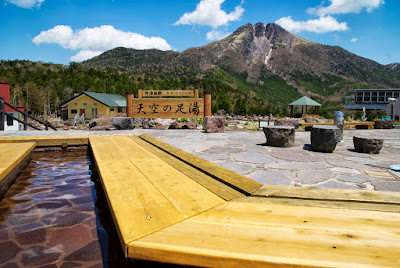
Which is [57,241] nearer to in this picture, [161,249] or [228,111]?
[161,249]

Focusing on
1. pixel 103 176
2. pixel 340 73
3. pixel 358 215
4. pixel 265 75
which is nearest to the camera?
pixel 358 215

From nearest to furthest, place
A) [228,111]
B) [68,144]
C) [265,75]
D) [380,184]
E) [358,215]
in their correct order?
1. [358,215]
2. [380,184]
3. [68,144]
4. [228,111]
5. [265,75]

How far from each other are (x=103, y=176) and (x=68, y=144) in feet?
12.7

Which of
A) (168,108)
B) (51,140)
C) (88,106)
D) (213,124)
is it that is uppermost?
(88,106)

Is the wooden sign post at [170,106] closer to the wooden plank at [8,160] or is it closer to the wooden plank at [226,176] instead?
the wooden plank at [8,160]

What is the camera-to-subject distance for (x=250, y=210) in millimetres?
1595

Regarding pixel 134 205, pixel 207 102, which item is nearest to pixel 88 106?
pixel 207 102

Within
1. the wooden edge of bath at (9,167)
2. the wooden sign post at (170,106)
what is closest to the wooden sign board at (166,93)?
the wooden sign post at (170,106)

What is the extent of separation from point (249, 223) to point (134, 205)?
72 cm

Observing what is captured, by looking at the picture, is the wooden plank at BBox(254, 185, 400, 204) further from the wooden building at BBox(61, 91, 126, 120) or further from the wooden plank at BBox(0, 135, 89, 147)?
the wooden building at BBox(61, 91, 126, 120)

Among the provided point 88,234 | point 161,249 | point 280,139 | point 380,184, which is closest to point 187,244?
point 161,249

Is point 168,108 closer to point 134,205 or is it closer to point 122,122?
point 122,122

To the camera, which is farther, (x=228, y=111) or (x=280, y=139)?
(x=228, y=111)

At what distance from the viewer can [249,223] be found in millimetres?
1421
